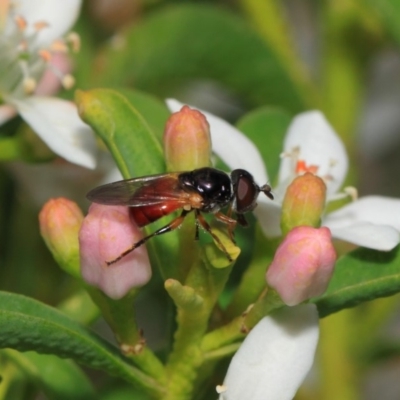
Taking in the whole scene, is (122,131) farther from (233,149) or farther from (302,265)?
(302,265)

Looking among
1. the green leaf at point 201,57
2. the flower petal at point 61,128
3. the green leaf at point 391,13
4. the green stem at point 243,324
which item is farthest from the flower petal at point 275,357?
the green leaf at point 201,57

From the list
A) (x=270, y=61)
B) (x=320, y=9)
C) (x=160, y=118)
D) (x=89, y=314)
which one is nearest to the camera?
(x=89, y=314)

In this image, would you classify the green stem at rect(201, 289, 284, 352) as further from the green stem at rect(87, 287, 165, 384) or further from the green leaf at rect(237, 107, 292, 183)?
the green leaf at rect(237, 107, 292, 183)

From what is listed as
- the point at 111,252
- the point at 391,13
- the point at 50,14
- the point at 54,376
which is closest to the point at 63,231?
the point at 111,252

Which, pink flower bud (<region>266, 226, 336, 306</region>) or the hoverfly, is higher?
the hoverfly

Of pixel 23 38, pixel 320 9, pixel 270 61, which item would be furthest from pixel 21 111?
pixel 320 9

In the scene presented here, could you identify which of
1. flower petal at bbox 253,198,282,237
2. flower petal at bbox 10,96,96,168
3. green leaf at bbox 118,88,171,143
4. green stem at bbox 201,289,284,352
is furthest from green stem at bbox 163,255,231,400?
green leaf at bbox 118,88,171,143

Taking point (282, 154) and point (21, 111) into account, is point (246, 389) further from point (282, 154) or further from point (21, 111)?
point (21, 111)
